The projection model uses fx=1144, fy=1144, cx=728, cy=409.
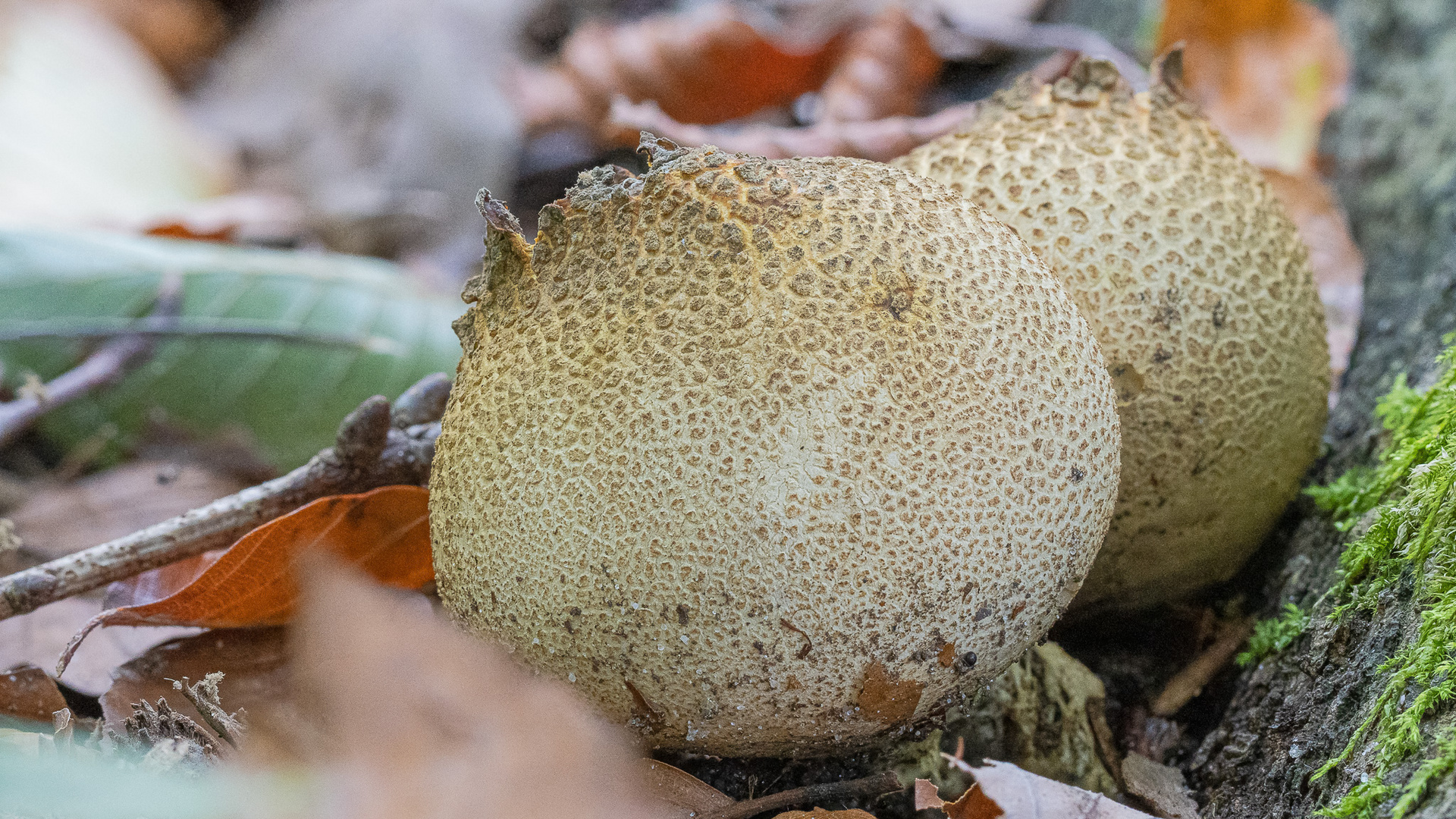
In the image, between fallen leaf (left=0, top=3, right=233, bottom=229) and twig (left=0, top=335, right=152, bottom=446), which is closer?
twig (left=0, top=335, right=152, bottom=446)

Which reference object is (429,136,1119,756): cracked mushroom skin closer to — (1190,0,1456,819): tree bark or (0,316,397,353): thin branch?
(1190,0,1456,819): tree bark

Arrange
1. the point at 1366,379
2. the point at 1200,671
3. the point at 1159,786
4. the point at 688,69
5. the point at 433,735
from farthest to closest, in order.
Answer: the point at 688,69, the point at 1366,379, the point at 1200,671, the point at 1159,786, the point at 433,735

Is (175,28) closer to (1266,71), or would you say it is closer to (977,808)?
(1266,71)

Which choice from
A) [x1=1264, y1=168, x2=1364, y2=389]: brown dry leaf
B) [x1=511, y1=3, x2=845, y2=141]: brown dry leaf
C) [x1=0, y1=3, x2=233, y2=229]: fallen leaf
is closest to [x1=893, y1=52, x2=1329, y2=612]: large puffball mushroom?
[x1=1264, y1=168, x2=1364, y2=389]: brown dry leaf

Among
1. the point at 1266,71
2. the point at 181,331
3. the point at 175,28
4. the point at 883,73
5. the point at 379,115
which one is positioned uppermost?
the point at 175,28

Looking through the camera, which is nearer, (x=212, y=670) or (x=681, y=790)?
(x=681, y=790)

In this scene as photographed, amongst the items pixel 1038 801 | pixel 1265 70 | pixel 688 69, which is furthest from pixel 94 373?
pixel 1265 70
